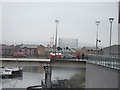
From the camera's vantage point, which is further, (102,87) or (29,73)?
(29,73)

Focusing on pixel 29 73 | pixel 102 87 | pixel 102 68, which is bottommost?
pixel 29 73

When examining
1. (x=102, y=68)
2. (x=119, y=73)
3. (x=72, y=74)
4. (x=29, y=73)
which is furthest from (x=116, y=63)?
(x=29, y=73)

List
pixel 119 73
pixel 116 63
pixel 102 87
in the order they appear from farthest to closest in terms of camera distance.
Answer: pixel 102 87, pixel 116 63, pixel 119 73

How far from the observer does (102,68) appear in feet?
42.0

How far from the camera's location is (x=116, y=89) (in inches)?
392

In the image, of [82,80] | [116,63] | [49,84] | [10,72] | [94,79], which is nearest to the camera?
[116,63]

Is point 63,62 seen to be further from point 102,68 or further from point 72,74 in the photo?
point 102,68

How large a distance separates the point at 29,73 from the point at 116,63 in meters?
31.5

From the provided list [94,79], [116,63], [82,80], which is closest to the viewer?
[116,63]

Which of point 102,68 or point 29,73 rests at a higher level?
point 102,68

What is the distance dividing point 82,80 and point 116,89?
13.1 m

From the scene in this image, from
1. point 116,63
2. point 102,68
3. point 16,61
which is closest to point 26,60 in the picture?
point 16,61

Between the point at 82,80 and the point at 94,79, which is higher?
the point at 94,79

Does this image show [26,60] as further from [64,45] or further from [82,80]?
[64,45]
